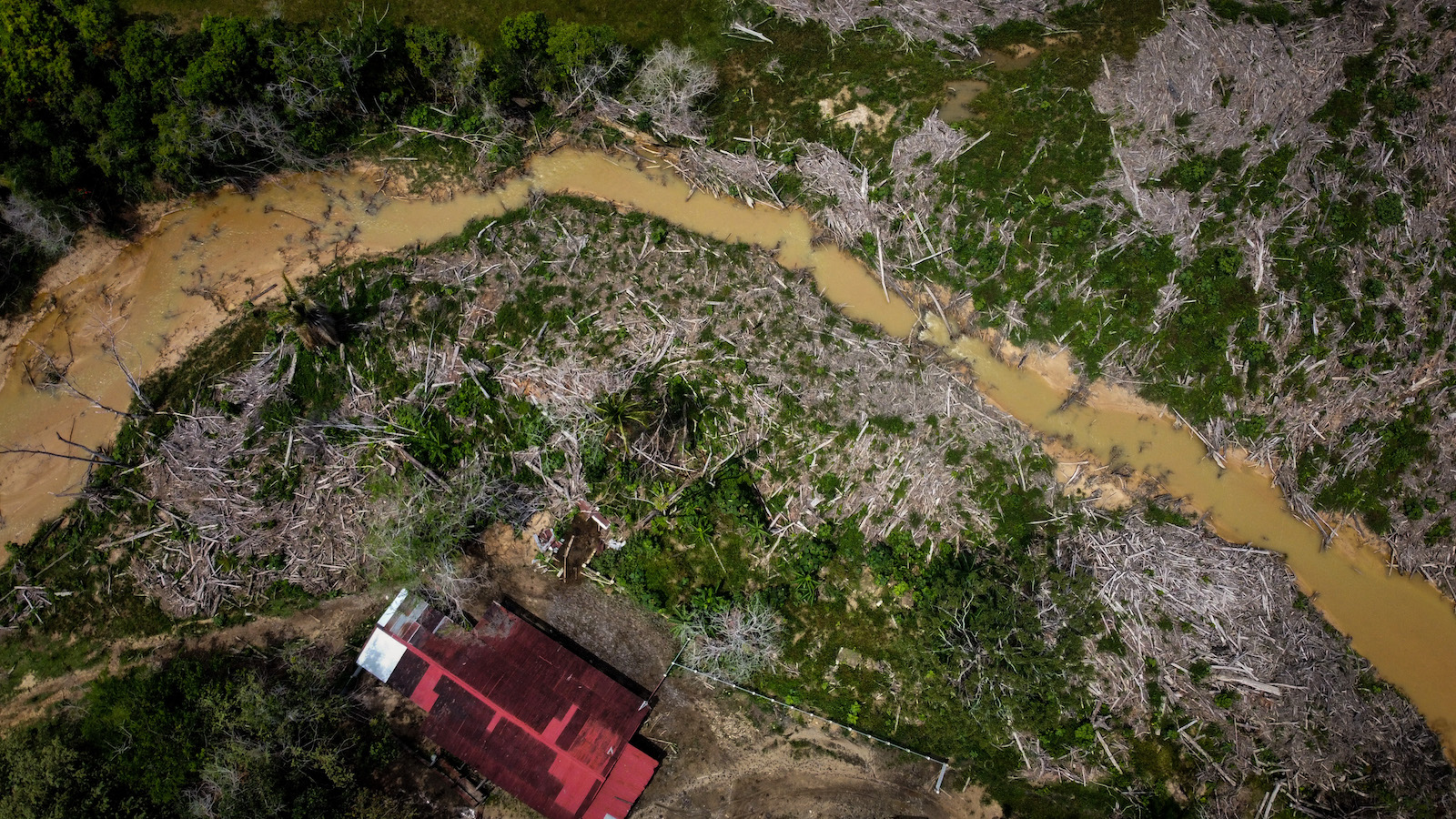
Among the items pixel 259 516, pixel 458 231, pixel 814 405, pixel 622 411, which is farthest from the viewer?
pixel 458 231

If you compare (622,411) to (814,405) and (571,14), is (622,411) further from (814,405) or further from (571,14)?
(571,14)

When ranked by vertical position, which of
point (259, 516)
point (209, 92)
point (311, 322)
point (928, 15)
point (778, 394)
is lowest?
point (259, 516)

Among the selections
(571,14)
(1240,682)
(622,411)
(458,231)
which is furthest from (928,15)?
(1240,682)

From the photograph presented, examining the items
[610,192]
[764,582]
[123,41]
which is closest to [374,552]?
[764,582]

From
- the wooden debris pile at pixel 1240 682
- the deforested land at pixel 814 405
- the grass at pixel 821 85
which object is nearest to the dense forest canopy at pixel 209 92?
the deforested land at pixel 814 405

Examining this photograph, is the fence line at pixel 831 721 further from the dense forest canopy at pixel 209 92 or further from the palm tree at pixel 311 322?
the dense forest canopy at pixel 209 92

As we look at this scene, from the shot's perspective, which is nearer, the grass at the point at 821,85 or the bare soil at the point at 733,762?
the bare soil at the point at 733,762
